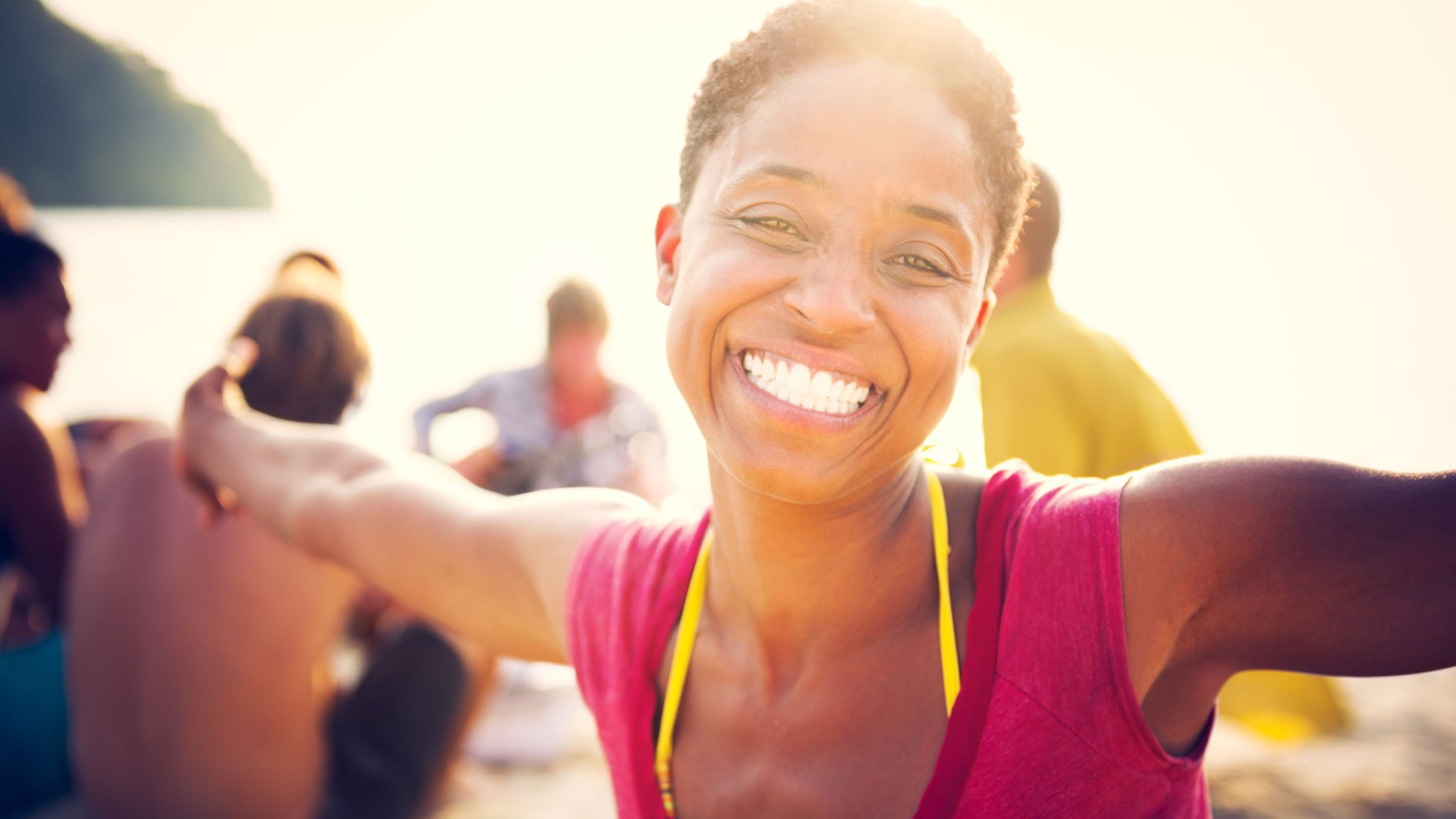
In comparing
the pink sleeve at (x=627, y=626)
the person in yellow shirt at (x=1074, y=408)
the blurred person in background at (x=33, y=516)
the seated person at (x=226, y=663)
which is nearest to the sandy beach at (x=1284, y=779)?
the seated person at (x=226, y=663)

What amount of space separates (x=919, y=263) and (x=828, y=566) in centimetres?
55

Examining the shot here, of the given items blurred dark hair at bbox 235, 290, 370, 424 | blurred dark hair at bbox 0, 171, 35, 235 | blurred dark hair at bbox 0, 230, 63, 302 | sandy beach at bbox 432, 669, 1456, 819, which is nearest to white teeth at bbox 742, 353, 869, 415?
blurred dark hair at bbox 235, 290, 370, 424

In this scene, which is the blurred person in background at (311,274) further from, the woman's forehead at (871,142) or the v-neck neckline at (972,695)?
the v-neck neckline at (972,695)

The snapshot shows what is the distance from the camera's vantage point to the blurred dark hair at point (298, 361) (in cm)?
283

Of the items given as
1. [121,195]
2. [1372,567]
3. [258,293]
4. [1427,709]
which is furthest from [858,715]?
[121,195]

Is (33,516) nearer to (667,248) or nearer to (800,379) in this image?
(667,248)

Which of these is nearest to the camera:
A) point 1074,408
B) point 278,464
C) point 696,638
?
point 696,638

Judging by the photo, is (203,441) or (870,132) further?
(203,441)

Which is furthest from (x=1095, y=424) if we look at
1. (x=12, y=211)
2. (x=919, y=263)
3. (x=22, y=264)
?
(x=12, y=211)

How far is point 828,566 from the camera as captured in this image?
4.93 feet

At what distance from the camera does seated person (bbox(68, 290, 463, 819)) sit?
264 cm

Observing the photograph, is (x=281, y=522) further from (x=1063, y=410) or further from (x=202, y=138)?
(x=202, y=138)

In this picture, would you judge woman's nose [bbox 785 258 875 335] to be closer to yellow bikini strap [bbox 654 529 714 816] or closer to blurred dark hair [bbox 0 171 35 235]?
yellow bikini strap [bbox 654 529 714 816]

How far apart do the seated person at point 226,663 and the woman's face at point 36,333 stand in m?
0.90
